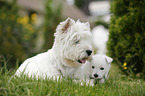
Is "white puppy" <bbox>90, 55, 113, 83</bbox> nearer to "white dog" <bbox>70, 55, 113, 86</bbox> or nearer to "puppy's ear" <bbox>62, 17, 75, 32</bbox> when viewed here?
"white dog" <bbox>70, 55, 113, 86</bbox>

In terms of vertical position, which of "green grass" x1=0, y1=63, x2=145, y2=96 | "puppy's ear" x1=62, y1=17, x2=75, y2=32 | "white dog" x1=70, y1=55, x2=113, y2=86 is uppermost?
"puppy's ear" x1=62, y1=17, x2=75, y2=32

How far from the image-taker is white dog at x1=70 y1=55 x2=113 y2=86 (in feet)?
12.4

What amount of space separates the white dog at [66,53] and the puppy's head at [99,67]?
0.35 meters

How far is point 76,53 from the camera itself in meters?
3.37

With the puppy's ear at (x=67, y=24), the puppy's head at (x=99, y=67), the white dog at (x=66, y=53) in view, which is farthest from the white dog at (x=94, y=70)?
the puppy's ear at (x=67, y=24)

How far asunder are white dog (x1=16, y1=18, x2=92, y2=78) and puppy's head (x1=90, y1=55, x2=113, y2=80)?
→ 0.35 metres

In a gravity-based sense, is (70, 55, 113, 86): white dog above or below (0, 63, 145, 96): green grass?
above

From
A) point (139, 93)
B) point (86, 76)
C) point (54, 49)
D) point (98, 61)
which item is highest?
point (54, 49)

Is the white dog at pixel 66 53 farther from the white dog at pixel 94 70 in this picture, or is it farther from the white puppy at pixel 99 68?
the white puppy at pixel 99 68

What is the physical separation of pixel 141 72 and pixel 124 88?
6.18 feet

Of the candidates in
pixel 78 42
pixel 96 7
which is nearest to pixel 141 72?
pixel 78 42

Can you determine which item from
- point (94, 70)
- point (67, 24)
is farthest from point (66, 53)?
point (94, 70)

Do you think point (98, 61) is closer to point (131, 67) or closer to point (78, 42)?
point (78, 42)

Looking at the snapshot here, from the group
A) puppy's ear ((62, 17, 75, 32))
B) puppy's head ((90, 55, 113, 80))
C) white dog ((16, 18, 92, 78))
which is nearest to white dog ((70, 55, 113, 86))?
puppy's head ((90, 55, 113, 80))
